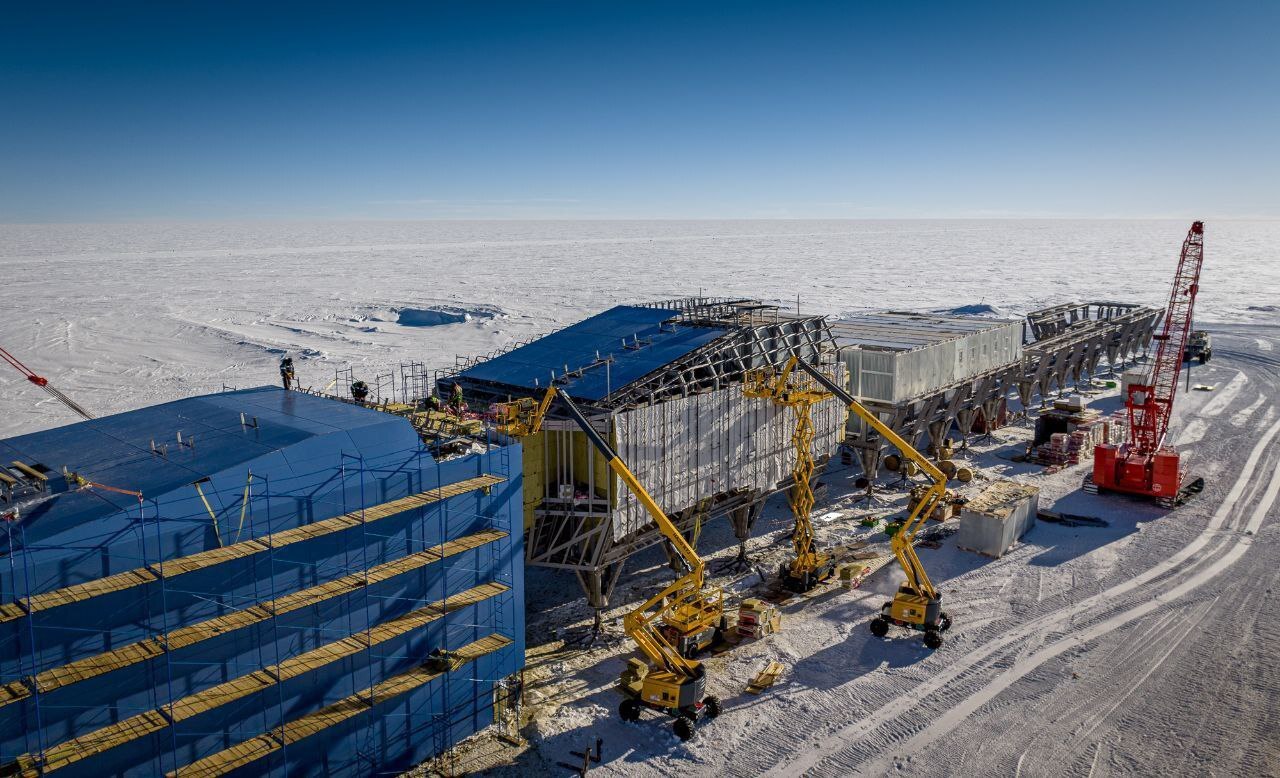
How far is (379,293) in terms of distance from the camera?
101 meters

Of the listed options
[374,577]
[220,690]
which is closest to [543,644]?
[374,577]

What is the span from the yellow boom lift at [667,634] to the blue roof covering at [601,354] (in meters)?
3.43

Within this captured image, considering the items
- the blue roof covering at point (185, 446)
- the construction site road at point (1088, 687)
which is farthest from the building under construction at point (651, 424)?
the construction site road at point (1088, 687)

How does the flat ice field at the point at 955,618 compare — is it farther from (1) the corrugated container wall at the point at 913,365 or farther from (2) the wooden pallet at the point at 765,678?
(1) the corrugated container wall at the point at 913,365

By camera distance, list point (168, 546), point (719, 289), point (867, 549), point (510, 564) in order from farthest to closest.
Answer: point (719, 289), point (867, 549), point (510, 564), point (168, 546)

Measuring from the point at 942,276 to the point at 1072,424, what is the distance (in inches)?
3671

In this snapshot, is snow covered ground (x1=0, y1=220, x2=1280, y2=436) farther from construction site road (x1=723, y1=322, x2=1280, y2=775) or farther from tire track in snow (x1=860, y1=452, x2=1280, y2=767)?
tire track in snow (x1=860, y1=452, x2=1280, y2=767)

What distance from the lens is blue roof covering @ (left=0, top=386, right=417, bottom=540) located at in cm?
1822

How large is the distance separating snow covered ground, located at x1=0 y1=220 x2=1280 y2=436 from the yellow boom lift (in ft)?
Answer: 114

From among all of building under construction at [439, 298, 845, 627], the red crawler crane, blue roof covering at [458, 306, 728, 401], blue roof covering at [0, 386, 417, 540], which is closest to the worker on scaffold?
building under construction at [439, 298, 845, 627]

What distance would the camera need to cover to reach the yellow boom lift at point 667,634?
23.9m

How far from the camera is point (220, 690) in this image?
18.5m

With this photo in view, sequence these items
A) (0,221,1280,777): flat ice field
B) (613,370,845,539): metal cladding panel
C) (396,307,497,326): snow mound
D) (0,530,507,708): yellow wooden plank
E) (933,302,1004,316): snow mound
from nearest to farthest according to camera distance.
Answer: (0,530,507,708): yellow wooden plank → (0,221,1280,777): flat ice field → (613,370,845,539): metal cladding panel → (396,307,497,326): snow mound → (933,302,1004,316): snow mound

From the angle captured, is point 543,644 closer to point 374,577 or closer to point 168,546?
point 374,577
